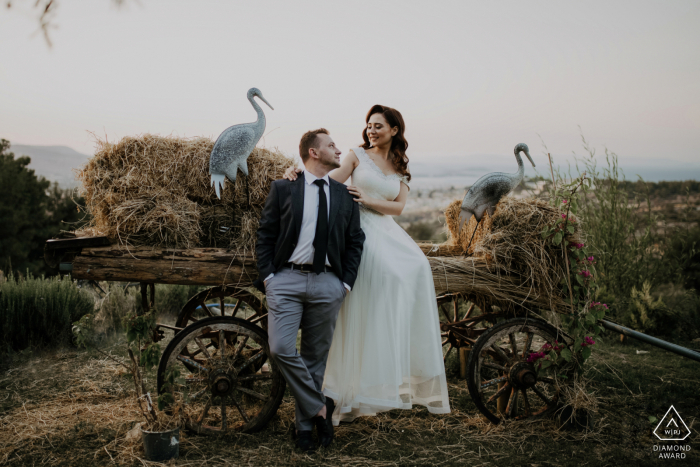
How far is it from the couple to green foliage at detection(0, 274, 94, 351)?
4.18 meters

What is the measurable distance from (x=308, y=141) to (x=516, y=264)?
6.57ft

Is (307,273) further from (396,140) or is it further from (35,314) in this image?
(35,314)

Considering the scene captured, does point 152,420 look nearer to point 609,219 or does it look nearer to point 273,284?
point 273,284

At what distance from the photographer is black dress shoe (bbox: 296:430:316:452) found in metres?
3.28

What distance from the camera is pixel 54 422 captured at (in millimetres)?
3748

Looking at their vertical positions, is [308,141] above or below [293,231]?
above

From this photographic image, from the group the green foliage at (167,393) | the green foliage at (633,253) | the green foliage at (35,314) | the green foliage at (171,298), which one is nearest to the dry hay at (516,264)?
the green foliage at (167,393)

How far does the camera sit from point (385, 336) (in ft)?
11.3

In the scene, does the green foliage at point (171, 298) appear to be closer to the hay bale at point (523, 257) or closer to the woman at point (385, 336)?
the woman at point (385, 336)

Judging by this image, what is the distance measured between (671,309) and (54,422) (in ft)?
26.2

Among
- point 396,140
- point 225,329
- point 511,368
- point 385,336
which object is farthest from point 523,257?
point 225,329

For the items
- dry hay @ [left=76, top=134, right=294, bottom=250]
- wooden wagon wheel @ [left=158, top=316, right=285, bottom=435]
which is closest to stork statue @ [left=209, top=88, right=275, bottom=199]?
dry hay @ [left=76, top=134, right=294, bottom=250]

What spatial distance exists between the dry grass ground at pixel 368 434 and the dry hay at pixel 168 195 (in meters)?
1.52

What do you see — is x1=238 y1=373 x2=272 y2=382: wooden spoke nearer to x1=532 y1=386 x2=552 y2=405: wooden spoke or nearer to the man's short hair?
the man's short hair
